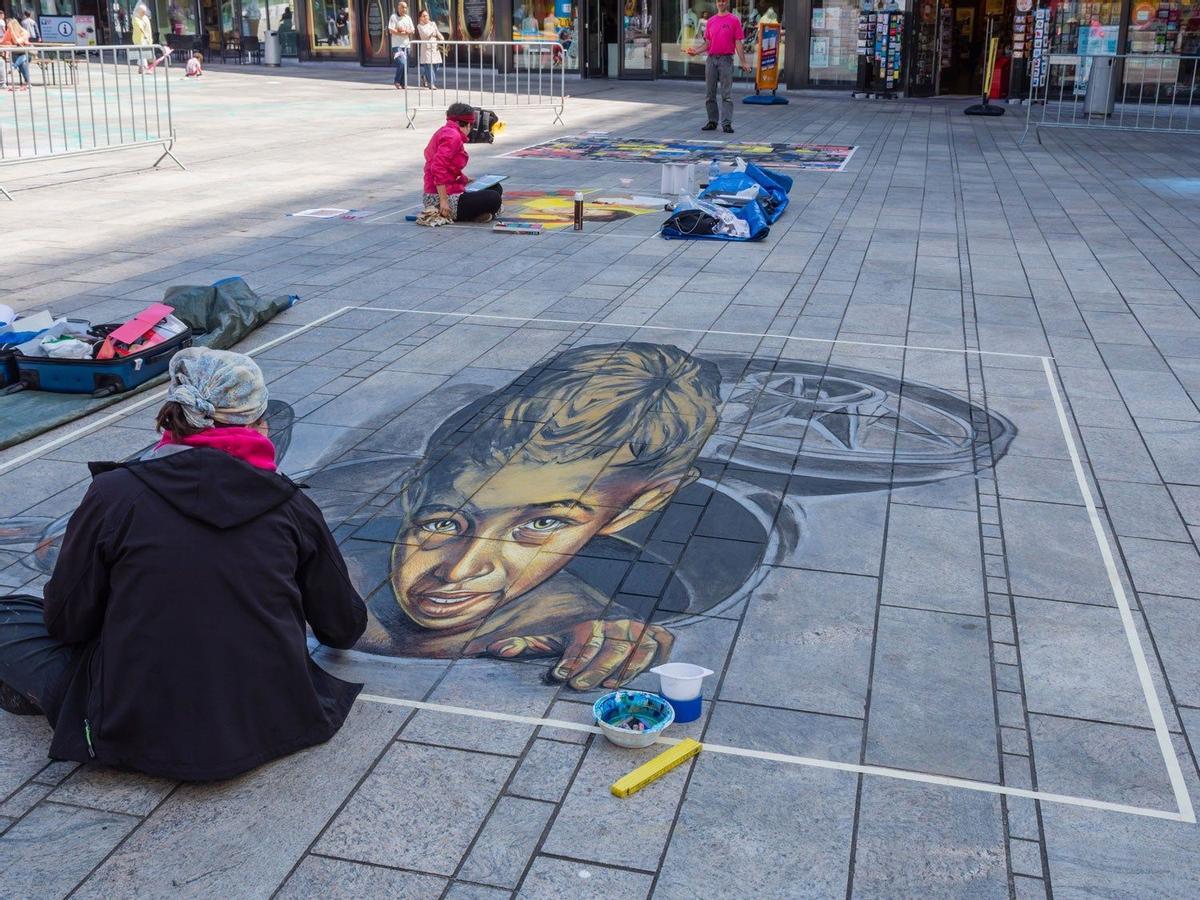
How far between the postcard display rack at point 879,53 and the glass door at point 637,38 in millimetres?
5672

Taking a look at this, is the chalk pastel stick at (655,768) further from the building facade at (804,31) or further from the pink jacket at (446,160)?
the building facade at (804,31)

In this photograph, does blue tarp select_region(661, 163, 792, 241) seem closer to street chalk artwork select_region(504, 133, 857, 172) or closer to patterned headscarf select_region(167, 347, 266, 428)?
street chalk artwork select_region(504, 133, 857, 172)

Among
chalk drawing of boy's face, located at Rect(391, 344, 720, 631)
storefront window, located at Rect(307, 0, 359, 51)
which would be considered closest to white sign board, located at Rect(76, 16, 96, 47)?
storefront window, located at Rect(307, 0, 359, 51)

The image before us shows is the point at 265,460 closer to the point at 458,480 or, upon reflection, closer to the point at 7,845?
the point at 7,845

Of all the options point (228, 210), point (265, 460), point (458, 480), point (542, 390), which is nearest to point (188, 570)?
point (265, 460)

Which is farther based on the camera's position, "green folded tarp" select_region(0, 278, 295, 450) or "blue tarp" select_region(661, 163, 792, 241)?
"blue tarp" select_region(661, 163, 792, 241)

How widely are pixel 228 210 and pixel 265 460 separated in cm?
1041

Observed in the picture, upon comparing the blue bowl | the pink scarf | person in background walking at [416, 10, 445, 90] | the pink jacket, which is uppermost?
person in background walking at [416, 10, 445, 90]

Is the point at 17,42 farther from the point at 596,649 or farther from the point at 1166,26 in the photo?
the point at 596,649

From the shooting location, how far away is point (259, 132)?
21.0 m

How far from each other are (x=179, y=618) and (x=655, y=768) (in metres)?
1.50

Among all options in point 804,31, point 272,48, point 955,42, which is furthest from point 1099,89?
point 272,48

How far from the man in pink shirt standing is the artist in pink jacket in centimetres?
867

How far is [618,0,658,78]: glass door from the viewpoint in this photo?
31.4 m
